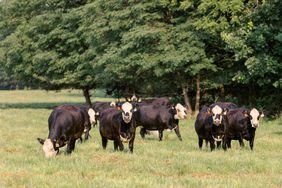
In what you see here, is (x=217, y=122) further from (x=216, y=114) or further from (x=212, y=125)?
(x=212, y=125)

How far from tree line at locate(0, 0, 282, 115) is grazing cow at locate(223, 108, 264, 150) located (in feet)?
37.1

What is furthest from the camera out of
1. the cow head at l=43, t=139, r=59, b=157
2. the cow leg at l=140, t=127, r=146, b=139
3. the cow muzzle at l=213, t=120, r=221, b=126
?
the cow leg at l=140, t=127, r=146, b=139

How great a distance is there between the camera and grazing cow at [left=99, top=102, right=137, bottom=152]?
56.9 feet

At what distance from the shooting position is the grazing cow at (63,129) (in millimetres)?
15914

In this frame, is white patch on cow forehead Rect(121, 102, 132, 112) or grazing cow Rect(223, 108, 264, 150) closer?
white patch on cow forehead Rect(121, 102, 132, 112)

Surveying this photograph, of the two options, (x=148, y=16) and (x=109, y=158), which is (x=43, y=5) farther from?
(x=109, y=158)

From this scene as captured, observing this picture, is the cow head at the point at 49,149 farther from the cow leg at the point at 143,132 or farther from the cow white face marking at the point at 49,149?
the cow leg at the point at 143,132

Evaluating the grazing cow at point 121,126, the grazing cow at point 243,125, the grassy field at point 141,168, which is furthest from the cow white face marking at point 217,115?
the grazing cow at point 121,126

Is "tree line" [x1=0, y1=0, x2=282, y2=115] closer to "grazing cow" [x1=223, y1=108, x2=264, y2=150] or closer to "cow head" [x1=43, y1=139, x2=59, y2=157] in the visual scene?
"grazing cow" [x1=223, y1=108, x2=264, y2=150]

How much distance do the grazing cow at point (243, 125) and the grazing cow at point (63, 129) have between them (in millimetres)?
4976

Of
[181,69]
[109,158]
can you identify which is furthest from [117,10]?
[109,158]

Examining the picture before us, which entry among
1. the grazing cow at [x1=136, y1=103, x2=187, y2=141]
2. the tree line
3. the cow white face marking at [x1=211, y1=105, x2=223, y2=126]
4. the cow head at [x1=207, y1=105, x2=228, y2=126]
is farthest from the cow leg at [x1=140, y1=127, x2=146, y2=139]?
the tree line

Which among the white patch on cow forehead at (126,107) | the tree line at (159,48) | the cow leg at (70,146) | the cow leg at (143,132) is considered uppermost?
the tree line at (159,48)

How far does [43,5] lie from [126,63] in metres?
16.1
